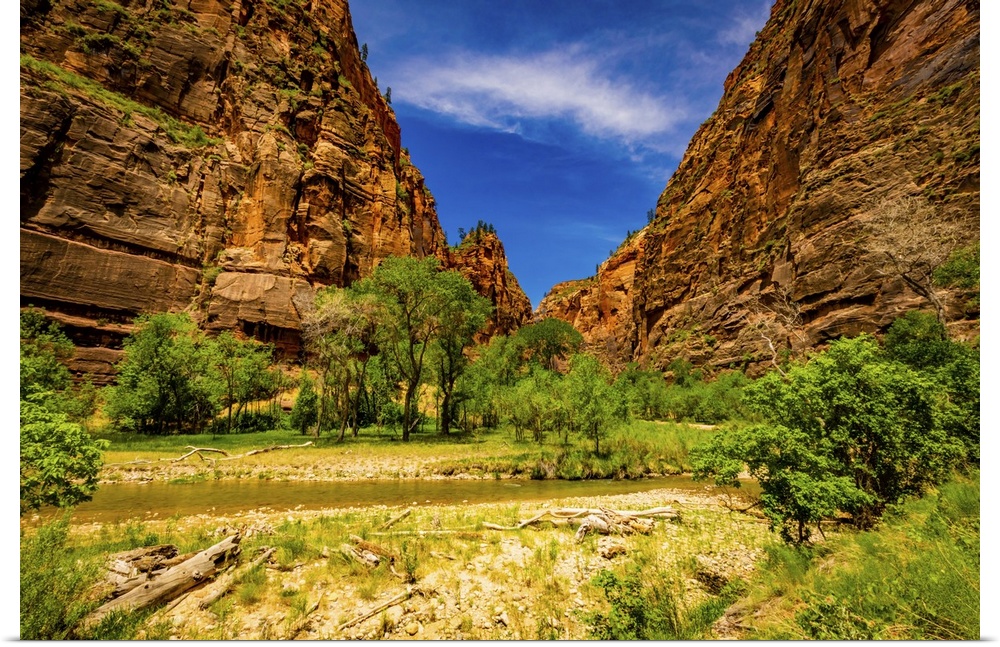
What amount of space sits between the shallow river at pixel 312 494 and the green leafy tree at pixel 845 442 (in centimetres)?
944

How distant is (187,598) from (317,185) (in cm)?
6736

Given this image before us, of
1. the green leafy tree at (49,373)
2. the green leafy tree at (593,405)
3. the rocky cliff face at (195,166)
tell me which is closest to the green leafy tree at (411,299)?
the green leafy tree at (593,405)

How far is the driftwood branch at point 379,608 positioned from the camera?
5.80m

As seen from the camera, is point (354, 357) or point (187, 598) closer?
point (187, 598)

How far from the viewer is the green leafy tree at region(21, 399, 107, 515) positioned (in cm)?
641

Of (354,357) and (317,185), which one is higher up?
(317,185)

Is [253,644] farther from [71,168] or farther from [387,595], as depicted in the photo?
[71,168]

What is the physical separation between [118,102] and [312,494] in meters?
62.3

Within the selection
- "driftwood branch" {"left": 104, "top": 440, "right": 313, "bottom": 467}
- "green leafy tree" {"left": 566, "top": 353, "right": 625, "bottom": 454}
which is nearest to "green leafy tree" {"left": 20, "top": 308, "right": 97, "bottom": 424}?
"driftwood branch" {"left": 104, "top": 440, "right": 313, "bottom": 467}

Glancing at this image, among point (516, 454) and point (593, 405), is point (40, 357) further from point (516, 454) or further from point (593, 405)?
point (593, 405)

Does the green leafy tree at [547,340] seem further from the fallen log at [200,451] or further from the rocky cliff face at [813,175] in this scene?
the fallen log at [200,451]

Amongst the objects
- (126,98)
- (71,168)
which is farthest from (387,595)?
(126,98)

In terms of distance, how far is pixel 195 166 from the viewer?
5472 cm
